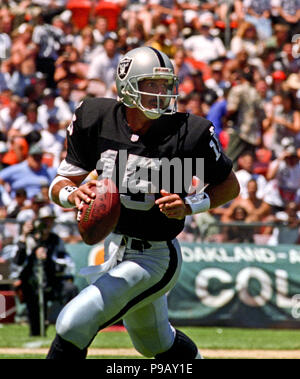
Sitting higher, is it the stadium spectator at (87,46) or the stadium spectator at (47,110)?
the stadium spectator at (87,46)

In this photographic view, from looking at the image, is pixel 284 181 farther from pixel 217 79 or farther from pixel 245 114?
pixel 217 79

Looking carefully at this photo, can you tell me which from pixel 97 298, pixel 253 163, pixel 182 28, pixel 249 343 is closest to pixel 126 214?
pixel 97 298

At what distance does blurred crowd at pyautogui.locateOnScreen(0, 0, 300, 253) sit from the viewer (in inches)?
448

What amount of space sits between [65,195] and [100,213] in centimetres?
42

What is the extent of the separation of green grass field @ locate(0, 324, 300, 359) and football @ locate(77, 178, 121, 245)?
340 centimetres

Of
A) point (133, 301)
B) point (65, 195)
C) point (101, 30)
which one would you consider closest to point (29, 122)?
point (101, 30)

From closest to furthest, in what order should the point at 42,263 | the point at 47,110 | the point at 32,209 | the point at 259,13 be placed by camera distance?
the point at 42,263, the point at 32,209, the point at 47,110, the point at 259,13

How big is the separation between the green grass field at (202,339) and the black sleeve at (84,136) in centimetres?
319

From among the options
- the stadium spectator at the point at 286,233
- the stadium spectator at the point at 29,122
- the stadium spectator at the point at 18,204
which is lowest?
the stadium spectator at the point at 286,233

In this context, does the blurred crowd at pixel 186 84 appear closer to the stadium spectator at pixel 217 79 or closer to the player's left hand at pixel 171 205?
the stadium spectator at pixel 217 79

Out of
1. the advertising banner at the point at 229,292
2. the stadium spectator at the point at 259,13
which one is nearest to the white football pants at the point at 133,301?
the advertising banner at the point at 229,292

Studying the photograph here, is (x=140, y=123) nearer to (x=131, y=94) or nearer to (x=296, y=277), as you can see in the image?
(x=131, y=94)

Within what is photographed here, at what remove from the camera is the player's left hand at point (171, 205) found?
500cm

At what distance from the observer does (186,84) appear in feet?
43.7
